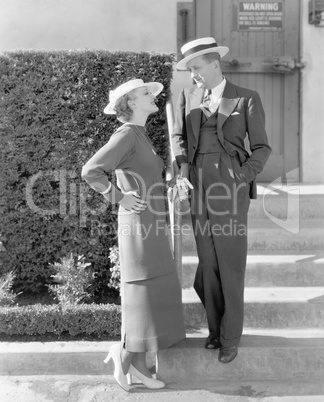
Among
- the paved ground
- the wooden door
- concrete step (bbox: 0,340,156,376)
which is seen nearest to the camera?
the paved ground

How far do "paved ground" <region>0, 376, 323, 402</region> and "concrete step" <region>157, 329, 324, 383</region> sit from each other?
0.24ft

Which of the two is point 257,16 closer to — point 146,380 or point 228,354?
point 228,354

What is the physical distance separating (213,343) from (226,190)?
101cm

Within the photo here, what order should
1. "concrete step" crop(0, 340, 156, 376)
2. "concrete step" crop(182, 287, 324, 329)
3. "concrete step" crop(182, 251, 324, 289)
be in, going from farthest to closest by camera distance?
1. "concrete step" crop(182, 251, 324, 289)
2. "concrete step" crop(182, 287, 324, 329)
3. "concrete step" crop(0, 340, 156, 376)

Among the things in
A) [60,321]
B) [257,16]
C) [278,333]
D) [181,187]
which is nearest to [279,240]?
[278,333]

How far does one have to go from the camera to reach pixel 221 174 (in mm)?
3676

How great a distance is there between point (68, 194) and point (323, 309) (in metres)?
2.24

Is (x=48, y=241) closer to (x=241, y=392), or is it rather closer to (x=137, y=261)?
(x=137, y=261)

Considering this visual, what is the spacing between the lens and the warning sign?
6.31m

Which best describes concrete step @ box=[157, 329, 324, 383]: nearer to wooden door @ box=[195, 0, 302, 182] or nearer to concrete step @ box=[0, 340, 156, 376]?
concrete step @ box=[0, 340, 156, 376]

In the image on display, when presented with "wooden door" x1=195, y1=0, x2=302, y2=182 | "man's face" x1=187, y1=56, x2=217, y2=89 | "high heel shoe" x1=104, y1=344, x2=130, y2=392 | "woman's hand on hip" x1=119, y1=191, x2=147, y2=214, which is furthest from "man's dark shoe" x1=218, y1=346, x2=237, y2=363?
"wooden door" x1=195, y1=0, x2=302, y2=182

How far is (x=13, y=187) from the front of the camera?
4.91m

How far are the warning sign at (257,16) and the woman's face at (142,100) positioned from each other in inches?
123

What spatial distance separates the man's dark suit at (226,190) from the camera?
3.64 meters
